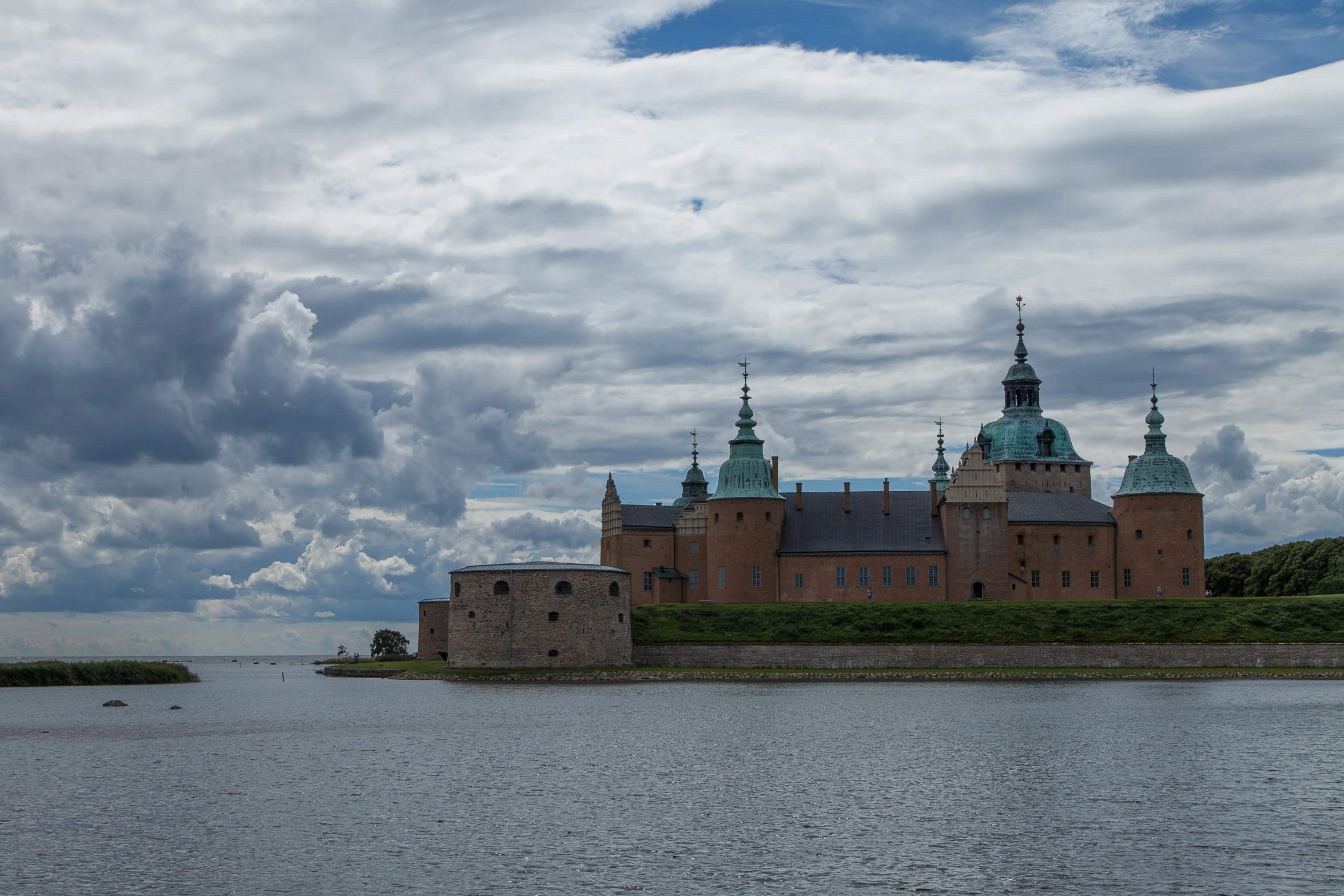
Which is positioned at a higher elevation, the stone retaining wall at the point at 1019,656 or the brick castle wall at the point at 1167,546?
the brick castle wall at the point at 1167,546

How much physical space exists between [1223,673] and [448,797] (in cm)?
4500

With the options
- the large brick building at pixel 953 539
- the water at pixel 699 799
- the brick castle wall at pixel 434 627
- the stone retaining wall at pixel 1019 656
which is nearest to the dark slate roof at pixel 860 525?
the large brick building at pixel 953 539

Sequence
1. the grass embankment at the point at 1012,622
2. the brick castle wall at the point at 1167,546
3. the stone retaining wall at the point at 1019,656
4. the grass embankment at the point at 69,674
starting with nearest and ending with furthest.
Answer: the stone retaining wall at the point at 1019,656 < the grass embankment at the point at 1012,622 < the grass embankment at the point at 69,674 < the brick castle wall at the point at 1167,546

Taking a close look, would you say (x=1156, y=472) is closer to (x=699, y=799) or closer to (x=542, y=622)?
(x=542, y=622)

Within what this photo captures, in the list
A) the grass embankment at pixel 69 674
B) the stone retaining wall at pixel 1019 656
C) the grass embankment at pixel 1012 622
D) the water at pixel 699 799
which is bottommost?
the grass embankment at pixel 69 674

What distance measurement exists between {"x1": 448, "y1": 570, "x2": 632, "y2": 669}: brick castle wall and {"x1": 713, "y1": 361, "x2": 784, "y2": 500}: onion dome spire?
39.6 feet

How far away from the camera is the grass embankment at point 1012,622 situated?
2606 inches

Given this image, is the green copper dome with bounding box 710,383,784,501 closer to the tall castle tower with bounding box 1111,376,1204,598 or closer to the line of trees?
the tall castle tower with bounding box 1111,376,1204,598

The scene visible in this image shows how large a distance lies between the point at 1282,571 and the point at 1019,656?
37836mm

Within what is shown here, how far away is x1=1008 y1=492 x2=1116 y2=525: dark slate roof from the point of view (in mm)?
78812

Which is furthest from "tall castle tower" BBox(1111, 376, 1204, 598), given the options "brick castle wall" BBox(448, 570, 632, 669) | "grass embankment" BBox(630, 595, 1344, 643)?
"brick castle wall" BBox(448, 570, 632, 669)

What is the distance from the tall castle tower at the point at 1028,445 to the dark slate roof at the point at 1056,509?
876 centimetres

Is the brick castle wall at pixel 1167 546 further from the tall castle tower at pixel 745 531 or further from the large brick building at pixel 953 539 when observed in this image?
the tall castle tower at pixel 745 531

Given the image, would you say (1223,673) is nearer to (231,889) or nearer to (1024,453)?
(1024,453)
